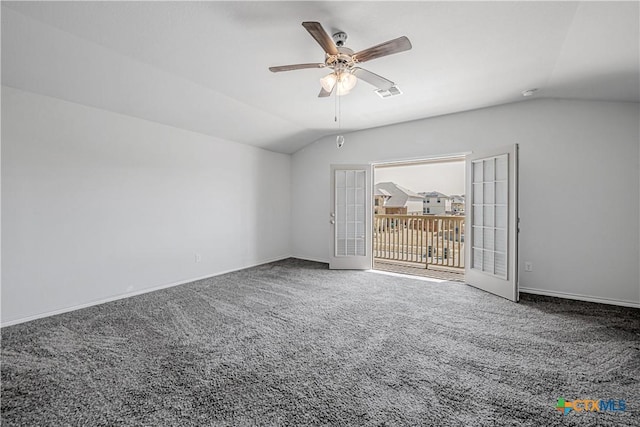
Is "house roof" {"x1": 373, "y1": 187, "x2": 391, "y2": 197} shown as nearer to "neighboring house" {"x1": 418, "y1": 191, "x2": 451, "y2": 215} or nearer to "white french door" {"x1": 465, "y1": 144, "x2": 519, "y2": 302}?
"neighboring house" {"x1": 418, "y1": 191, "x2": 451, "y2": 215}

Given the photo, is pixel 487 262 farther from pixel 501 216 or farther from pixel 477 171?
pixel 477 171

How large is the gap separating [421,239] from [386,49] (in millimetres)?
4203

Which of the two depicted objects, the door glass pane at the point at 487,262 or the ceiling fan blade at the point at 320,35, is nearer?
the ceiling fan blade at the point at 320,35

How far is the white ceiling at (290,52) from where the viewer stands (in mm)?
1967

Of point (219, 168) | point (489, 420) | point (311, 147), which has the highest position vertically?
point (311, 147)

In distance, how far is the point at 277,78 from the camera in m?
3.03

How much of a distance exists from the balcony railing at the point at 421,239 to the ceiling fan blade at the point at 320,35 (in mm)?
3608

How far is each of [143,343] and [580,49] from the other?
180 inches

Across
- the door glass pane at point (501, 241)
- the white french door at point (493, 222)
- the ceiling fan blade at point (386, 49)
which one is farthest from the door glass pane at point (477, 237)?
the ceiling fan blade at point (386, 49)

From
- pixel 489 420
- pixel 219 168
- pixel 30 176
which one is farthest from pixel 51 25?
pixel 489 420

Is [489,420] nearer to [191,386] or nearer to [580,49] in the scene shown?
[191,386]

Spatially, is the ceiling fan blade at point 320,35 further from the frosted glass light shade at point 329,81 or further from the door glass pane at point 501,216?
the door glass pane at point 501,216

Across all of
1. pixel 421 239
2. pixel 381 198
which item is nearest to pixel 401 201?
pixel 381 198

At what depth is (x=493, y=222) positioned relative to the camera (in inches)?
147
